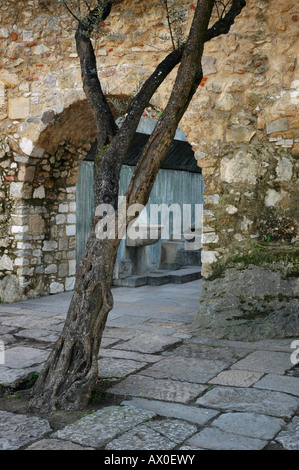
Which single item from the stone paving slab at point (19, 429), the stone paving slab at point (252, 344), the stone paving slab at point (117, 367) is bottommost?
the stone paving slab at point (19, 429)

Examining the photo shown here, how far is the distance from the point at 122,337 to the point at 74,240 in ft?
10.7

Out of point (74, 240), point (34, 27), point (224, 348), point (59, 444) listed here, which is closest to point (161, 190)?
point (74, 240)

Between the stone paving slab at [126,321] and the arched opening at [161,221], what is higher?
the arched opening at [161,221]

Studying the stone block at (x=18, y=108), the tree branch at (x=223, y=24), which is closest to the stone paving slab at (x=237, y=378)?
the tree branch at (x=223, y=24)

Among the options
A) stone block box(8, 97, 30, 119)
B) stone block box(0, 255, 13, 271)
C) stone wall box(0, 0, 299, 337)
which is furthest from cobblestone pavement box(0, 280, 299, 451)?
stone block box(8, 97, 30, 119)

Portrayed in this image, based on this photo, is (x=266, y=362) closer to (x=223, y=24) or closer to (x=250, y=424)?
(x=250, y=424)

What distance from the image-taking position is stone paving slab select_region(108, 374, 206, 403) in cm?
358

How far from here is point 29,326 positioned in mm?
5691

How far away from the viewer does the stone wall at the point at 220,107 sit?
17.9 ft

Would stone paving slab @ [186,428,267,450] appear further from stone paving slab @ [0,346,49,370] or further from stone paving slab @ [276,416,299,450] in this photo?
stone paving slab @ [0,346,49,370]

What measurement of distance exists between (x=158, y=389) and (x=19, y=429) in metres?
1.04

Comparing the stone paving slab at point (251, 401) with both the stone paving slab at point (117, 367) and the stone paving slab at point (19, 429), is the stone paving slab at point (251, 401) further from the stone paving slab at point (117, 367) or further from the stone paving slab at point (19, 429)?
the stone paving slab at point (19, 429)

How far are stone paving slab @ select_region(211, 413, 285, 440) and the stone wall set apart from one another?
2041 millimetres

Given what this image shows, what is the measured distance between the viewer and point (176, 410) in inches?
131
